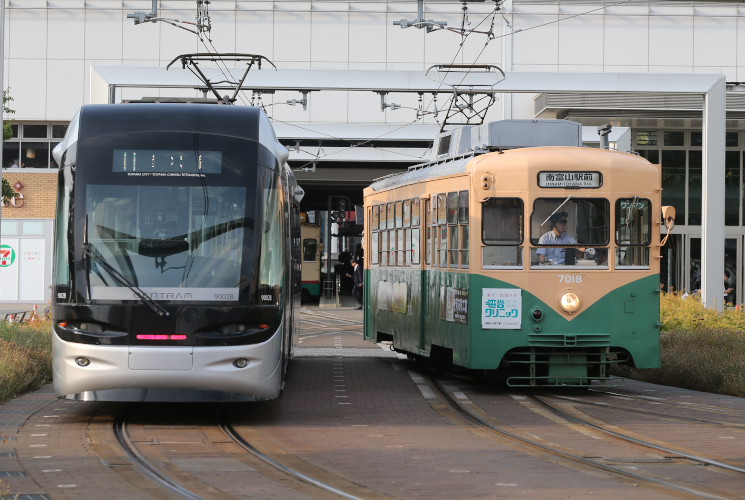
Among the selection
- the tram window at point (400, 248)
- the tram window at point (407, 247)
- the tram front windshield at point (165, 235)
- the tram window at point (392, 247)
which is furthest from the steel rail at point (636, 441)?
the tram window at point (392, 247)

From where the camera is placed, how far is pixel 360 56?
4591 cm

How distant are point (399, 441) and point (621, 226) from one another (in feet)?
18.1

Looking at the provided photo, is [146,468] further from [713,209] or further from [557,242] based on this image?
[713,209]

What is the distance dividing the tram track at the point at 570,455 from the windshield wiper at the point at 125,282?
3278mm

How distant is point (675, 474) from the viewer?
970 cm

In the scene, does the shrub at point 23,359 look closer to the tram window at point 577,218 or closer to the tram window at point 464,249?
the tram window at point 464,249

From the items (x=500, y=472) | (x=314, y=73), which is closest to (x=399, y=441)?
(x=500, y=472)

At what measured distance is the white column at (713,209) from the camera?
27.3 meters

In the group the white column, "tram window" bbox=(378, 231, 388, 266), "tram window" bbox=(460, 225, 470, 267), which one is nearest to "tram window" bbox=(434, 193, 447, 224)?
"tram window" bbox=(460, 225, 470, 267)

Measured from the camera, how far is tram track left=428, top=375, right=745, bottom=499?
29.5 feet

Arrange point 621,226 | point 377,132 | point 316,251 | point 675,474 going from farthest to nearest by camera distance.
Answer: point 316,251 → point 377,132 → point 621,226 → point 675,474

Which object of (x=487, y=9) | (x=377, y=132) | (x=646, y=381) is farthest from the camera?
(x=487, y=9)

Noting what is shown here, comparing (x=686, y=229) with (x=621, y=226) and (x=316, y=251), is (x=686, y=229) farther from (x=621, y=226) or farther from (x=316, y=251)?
(x=621, y=226)

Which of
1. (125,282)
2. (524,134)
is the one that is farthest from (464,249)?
(125,282)
